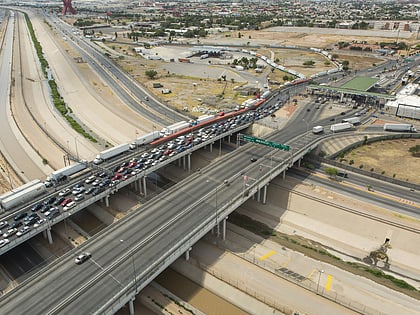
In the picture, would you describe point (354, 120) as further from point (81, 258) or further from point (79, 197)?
point (81, 258)

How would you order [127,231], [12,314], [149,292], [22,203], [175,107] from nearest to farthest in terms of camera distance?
[12,314] < [149,292] < [127,231] < [22,203] < [175,107]

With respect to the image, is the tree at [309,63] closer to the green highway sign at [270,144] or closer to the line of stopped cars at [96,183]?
Answer: the line of stopped cars at [96,183]

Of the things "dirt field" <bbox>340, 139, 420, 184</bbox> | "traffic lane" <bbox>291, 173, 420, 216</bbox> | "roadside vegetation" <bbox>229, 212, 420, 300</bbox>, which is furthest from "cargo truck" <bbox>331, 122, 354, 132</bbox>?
"roadside vegetation" <bbox>229, 212, 420, 300</bbox>

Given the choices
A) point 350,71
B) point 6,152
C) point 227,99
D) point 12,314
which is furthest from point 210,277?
point 350,71

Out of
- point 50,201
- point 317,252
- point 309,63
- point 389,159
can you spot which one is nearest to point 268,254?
point 317,252

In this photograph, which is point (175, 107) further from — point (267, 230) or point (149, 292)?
point (149, 292)

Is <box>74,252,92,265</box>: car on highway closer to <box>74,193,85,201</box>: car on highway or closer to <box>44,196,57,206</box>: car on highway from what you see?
<box>74,193,85,201</box>: car on highway
